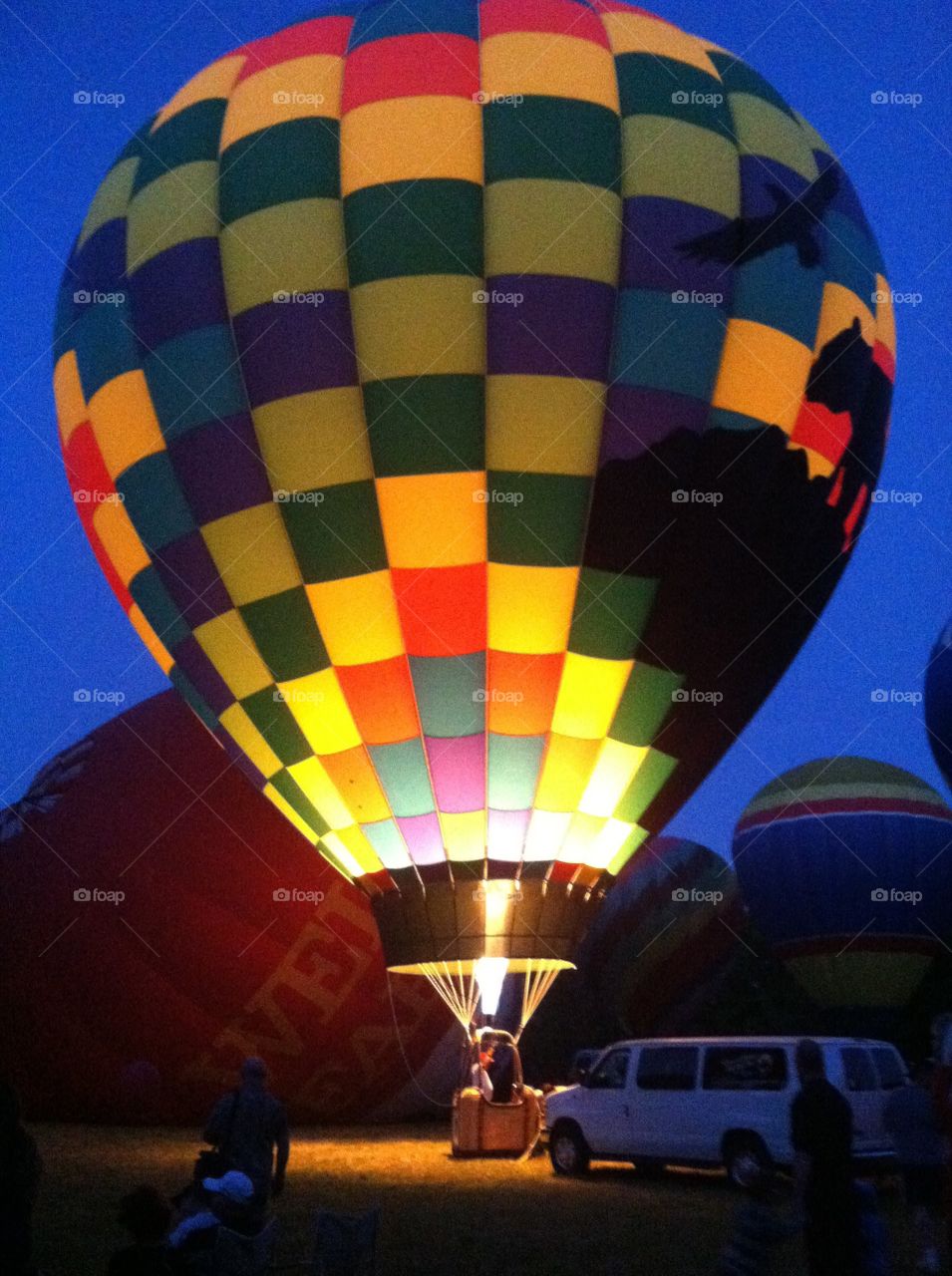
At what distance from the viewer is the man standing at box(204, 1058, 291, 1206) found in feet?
17.5

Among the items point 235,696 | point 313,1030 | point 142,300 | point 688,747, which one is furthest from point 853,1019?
point 142,300

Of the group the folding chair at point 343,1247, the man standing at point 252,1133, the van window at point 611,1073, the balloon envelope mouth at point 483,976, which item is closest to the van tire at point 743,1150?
the van window at point 611,1073

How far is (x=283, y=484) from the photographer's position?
941 centimetres

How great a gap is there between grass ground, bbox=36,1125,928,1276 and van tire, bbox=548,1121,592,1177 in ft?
0.48

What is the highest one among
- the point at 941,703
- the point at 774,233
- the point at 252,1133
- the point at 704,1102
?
the point at 941,703

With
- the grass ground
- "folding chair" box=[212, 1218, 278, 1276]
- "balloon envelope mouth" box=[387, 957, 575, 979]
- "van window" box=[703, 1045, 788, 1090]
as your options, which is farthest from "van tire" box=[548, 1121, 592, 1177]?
"folding chair" box=[212, 1218, 278, 1276]

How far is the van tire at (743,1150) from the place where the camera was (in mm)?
8820

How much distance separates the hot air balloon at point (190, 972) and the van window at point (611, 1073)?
342 centimetres

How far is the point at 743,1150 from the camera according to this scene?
8.98 m

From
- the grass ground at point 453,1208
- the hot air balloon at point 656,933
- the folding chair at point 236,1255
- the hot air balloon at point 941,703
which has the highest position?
the hot air balloon at point 941,703

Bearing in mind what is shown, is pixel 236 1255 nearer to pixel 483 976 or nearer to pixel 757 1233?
pixel 757 1233

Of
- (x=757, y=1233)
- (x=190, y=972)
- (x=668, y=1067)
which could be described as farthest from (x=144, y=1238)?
(x=190, y=972)

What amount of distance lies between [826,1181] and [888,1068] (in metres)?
4.73

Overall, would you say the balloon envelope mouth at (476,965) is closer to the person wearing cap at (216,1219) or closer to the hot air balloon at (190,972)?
the hot air balloon at (190,972)
